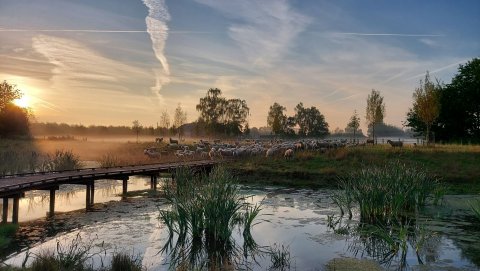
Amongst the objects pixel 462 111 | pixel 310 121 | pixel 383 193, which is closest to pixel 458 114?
pixel 462 111

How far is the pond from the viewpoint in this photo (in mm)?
11516

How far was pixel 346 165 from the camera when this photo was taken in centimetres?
3247

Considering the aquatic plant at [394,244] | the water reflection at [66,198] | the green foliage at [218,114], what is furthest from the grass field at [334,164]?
the green foliage at [218,114]

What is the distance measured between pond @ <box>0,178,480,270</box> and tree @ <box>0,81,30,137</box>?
121 ft

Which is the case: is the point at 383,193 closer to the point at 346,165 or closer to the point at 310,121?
the point at 346,165

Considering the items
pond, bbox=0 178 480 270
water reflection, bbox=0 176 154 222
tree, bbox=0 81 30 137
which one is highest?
tree, bbox=0 81 30 137

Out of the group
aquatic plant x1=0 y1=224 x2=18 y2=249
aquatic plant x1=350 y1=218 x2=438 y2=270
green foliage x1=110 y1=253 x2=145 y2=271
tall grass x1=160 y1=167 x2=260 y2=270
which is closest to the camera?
green foliage x1=110 y1=253 x2=145 y2=271

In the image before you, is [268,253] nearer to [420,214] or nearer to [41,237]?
[41,237]

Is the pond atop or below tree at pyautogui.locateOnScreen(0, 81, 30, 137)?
below

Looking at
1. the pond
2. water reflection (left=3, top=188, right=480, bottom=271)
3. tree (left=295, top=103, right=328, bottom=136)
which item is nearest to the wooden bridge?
the pond

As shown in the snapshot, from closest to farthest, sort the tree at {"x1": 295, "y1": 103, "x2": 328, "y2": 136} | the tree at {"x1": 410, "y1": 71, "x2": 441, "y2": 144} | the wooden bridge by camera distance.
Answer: the wooden bridge
the tree at {"x1": 410, "y1": 71, "x2": 441, "y2": 144}
the tree at {"x1": 295, "y1": 103, "x2": 328, "y2": 136}

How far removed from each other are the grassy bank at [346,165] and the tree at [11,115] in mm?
33236

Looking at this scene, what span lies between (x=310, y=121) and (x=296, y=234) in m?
94.1

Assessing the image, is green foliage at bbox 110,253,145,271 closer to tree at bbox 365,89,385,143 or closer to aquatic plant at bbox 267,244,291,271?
aquatic plant at bbox 267,244,291,271
